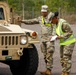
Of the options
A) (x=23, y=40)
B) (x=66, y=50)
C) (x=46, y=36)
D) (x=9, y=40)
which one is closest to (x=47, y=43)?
(x=46, y=36)

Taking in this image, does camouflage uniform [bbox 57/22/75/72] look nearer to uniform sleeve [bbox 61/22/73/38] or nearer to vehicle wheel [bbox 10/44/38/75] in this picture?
uniform sleeve [bbox 61/22/73/38]

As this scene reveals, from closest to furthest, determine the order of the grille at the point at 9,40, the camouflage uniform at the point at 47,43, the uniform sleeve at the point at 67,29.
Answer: the grille at the point at 9,40
the uniform sleeve at the point at 67,29
the camouflage uniform at the point at 47,43

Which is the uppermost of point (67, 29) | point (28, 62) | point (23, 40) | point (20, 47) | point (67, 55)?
point (67, 29)

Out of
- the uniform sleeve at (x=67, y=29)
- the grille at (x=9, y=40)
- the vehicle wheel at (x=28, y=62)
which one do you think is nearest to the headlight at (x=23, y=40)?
the grille at (x=9, y=40)

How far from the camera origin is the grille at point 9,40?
9.29 m

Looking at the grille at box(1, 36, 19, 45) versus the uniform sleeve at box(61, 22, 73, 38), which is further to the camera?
the uniform sleeve at box(61, 22, 73, 38)

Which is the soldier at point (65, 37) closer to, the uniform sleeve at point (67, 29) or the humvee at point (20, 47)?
the uniform sleeve at point (67, 29)

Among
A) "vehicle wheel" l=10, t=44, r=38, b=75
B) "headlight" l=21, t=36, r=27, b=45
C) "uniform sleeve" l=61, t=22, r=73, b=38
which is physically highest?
"uniform sleeve" l=61, t=22, r=73, b=38

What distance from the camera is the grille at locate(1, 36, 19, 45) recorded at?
929 cm

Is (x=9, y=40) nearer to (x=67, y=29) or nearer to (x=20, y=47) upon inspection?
(x=20, y=47)

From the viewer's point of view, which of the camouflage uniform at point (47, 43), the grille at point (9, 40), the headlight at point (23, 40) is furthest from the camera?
the camouflage uniform at point (47, 43)

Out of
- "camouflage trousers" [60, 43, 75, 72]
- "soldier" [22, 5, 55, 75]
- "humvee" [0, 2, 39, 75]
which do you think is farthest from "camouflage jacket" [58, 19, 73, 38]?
"soldier" [22, 5, 55, 75]

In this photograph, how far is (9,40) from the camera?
934cm

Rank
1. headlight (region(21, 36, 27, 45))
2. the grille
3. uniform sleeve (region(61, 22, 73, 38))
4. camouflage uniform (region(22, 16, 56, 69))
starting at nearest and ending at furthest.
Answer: the grille → headlight (region(21, 36, 27, 45)) → uniform sleeve (region(61, 22, 73, 38)) → camouflage uniform (region(22, 16, 56, 69))
